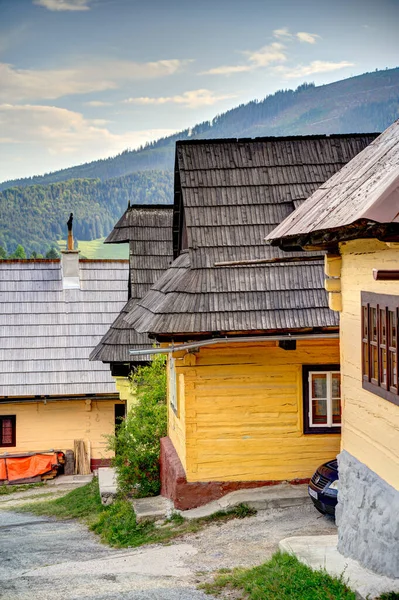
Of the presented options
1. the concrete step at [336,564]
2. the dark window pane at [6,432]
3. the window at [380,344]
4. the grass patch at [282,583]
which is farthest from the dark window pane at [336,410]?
the dark window pane at [6,432]

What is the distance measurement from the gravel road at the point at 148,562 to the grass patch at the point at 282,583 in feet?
1.16

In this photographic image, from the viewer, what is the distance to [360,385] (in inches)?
320

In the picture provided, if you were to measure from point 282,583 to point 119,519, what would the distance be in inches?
247

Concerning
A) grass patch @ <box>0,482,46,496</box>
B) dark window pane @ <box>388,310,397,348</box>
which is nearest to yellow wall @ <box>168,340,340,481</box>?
dark window pane @ <box>388,310,397,348</box>

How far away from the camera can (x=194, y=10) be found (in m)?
73.6

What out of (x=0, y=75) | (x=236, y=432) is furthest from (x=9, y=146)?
(x=236, y=432)

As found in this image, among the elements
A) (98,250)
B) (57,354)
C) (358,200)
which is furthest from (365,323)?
(98,250)

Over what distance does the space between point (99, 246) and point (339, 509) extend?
502 feet

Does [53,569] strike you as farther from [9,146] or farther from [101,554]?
[9,146]

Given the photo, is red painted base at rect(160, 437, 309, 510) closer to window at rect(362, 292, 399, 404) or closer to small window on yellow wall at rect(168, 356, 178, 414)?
small window on yellow wall at rect(168, 356, 178, 414)

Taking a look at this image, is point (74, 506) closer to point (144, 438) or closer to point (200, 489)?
point (144, 438)

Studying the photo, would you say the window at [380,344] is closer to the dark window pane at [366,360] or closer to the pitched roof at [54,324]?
the dark window pane at [366,360]

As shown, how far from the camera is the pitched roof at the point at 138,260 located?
59.7 ft

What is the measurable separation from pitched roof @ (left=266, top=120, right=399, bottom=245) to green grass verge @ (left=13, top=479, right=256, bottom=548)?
4787mm
